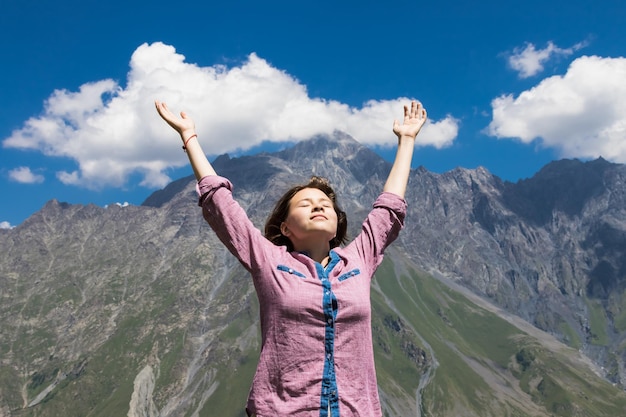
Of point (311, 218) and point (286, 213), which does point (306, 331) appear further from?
point (286, 213)

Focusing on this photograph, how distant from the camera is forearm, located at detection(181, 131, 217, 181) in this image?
5.71m

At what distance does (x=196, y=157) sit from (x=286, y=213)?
3.56ft

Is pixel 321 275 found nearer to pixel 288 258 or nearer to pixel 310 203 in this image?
pixel 288 258

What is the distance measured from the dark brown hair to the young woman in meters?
0.02

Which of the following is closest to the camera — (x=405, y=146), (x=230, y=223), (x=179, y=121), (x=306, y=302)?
(x=306, y=302)

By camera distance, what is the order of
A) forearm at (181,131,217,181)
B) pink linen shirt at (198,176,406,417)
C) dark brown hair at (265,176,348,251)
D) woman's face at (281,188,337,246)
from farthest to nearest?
dark brown hair at (265,176,348,251) < forearm at (181,131,217,181) < woman's face at (281,188,337,246) < pink linen shirt at (198,176,406,417)

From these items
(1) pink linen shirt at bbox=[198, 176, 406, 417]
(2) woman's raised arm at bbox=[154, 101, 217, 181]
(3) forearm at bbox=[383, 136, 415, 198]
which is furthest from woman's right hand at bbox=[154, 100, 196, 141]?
(3) forearm at bbox=[383, 136, 415, 198]

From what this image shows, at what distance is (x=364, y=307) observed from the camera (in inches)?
197

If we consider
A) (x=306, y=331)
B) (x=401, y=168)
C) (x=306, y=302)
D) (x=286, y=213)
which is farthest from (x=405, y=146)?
(x=306, y=331)

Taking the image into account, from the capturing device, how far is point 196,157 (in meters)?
5.81

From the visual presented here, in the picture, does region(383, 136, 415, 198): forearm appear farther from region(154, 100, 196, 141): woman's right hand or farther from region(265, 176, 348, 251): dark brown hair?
region(154, 100, 196, 141): woman's right hand

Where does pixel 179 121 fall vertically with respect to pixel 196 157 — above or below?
above

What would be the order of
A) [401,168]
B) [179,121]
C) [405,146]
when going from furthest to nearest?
1. [405,146]
2. [401,168]
3. [179,121]

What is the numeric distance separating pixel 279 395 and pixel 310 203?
182cm
